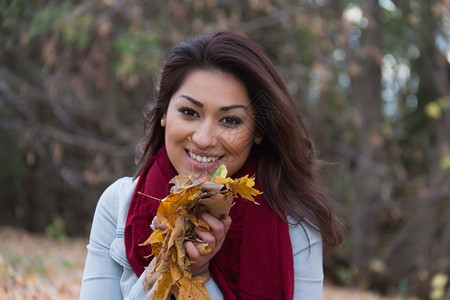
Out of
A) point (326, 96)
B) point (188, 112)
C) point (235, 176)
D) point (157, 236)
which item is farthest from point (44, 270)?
point (326, 96)

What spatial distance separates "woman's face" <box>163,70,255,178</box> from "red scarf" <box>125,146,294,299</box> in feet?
0.51

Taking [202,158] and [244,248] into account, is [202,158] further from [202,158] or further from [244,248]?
[244,248]

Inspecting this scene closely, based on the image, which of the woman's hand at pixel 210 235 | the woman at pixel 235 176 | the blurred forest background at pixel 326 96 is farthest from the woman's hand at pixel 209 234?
the blurred forest background at pixel 326 96

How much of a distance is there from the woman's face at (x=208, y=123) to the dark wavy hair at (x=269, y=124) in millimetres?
53

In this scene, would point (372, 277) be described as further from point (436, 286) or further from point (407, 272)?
point (436, 286)

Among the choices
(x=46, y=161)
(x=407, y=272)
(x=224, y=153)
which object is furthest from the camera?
(x=46, y=161)

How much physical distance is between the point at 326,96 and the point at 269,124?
523cm

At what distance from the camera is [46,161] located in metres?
8.62

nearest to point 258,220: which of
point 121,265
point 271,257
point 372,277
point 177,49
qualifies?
point 271,257

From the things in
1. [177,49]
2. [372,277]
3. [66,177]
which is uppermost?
[177,49]

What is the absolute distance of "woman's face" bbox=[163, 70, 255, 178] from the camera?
208 cm

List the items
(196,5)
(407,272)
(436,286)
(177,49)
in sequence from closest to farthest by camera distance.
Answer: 1. (177,49)
2. (436,286)
3. (407,272)
4. (196,5)

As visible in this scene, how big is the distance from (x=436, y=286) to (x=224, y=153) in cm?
460

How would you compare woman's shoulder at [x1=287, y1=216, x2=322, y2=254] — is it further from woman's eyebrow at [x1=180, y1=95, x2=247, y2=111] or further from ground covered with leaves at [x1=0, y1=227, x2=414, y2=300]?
ground covered with leaves at [x1=0, y1=227, x2=414, y2=300]
